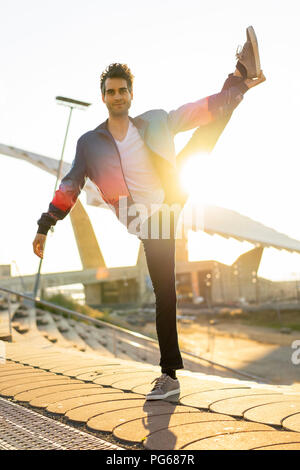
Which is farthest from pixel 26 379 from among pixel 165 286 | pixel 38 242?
pixel 165 286

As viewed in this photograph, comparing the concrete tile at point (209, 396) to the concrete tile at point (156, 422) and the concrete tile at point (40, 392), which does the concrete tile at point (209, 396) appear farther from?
the concrete tile at point (40, 392)

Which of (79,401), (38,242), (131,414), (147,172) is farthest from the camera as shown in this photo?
(38,242)

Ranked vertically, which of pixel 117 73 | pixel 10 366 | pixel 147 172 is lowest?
pixel 10 366

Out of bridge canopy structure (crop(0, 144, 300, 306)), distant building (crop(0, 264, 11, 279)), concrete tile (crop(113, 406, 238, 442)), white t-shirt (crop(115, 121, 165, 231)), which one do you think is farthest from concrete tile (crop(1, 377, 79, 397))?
distant building (crop(0, 264, 11, 279))

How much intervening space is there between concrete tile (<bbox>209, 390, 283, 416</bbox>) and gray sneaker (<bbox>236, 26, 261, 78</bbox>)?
1.42 meters

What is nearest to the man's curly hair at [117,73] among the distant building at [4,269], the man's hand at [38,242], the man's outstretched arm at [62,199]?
the man's outstretched arm at [62,199]

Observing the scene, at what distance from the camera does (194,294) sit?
4306cm

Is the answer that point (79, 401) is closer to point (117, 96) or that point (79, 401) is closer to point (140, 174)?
point (140, 174)

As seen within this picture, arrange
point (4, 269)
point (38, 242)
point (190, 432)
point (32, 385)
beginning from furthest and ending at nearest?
point (4, 269)
point (32, 385)
point (38, 242)
point (190, 432)

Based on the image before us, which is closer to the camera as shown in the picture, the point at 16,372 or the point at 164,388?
the point at 164,388

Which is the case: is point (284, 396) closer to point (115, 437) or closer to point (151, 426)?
point (151, 426)

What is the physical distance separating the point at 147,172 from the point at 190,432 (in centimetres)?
123

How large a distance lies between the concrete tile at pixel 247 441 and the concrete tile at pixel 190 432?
39mm

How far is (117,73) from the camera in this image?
99.0 inches
